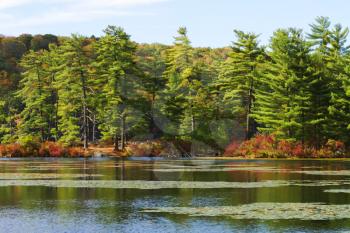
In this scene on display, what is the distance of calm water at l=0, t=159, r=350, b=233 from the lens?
1853 centimetres

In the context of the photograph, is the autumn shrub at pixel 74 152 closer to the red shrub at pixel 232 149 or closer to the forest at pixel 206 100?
the forest at pixel 206 100

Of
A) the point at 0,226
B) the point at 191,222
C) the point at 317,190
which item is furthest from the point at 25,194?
the point at 317,190

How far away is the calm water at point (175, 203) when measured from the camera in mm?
Answer: 18531

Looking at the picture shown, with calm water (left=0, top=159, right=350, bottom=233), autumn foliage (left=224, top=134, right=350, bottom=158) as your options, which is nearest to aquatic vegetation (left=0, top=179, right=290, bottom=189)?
calm water (left=0, top=159, right=350, bottom=233)

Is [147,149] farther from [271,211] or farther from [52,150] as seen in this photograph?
[271,211]

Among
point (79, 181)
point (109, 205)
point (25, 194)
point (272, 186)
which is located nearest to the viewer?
point (109, 205)

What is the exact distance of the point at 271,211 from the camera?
70.0 ft

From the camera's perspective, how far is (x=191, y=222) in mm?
19094

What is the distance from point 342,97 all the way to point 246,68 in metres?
12.8

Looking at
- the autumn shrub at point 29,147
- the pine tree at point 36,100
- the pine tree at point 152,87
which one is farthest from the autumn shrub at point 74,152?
the pine tree at point 36,100

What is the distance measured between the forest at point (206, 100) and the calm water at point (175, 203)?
2542cm

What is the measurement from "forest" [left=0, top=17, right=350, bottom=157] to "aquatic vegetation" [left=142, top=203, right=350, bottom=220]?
37937 mm

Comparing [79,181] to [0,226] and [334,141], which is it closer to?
[0,226]

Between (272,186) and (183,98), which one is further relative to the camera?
(183,98)
